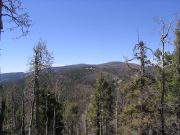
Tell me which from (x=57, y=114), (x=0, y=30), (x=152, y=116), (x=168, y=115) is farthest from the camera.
A: (x=57, y=114)

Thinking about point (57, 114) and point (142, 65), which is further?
point (57, 114)

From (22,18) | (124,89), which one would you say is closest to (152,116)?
(124,89)

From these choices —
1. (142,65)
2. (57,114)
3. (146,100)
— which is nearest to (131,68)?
(142,65)

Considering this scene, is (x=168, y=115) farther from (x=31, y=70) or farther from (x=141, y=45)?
(x=31, y=70)

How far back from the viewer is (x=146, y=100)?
92.1 feet

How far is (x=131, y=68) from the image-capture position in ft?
95.6

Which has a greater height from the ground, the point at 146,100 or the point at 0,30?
the point at 0,30

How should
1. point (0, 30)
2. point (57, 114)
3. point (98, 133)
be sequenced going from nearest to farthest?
point (0, 30)
point (57, 114)
point (98, 133)

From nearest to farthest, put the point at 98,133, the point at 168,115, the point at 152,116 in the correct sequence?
the point at 152,116 < the point at 168,115 < the point at 98,133

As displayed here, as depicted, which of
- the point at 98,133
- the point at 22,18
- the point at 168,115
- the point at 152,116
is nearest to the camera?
the point at 22,18

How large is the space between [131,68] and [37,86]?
992 centimetres

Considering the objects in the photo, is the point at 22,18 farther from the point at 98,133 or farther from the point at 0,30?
the point at 98,133

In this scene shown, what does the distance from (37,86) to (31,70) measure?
64.6 inches

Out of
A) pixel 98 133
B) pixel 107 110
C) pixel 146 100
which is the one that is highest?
pixel 146 100
